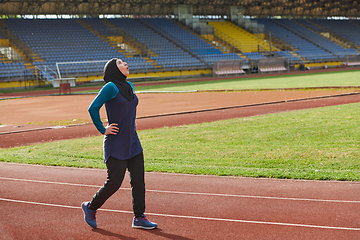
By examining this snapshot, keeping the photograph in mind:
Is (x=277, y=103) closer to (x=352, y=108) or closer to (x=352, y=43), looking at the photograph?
(x=352, y=108)

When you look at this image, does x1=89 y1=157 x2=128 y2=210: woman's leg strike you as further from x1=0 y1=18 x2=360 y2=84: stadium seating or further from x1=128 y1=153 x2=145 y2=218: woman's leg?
x1=0 y1=18 x2=360 y2=84: stadium seating

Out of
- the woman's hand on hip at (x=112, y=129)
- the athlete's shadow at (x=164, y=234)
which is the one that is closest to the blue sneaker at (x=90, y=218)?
the athlete's shadow at (x=164, y=234)

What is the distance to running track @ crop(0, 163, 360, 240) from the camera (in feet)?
15.8

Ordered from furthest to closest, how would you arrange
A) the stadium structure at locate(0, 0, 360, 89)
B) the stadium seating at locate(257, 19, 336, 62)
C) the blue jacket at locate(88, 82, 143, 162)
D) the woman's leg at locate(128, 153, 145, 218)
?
the stadium seating at locate(257, 19, 336, 62) → the stadium structure at locate(0, 0, 360, 89) → the woman's leg at locate(128, 153, 145, 218) → the blue jacket at locate(88, 82, 143, 162)

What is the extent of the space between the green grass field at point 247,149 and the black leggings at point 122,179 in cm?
280

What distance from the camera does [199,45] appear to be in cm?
5362

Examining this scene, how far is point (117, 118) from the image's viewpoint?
4703mm

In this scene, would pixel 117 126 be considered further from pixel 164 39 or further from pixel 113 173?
pixel 164 39

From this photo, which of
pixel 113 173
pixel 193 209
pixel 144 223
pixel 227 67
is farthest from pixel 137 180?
pixel 227 67

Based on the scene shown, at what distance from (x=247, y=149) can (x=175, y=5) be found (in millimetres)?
54657

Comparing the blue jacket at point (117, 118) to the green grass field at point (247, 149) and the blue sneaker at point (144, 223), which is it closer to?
the blue sneaker at point (144, 223)

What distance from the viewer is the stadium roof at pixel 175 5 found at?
51.0 meters

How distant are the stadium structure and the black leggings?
35.5 m

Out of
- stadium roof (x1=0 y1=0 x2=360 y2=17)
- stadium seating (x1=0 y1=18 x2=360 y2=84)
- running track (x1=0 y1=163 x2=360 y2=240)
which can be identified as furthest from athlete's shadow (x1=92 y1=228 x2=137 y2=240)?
stadium roof (x1=0 y1=0 x2=360 y2=17)
